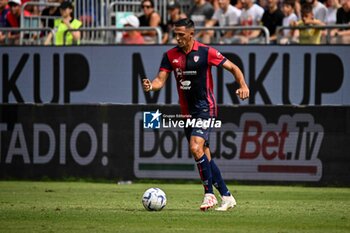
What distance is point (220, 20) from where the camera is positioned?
21969mm

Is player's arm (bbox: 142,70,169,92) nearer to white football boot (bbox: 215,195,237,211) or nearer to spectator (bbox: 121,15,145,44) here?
white football boot (bbox: 215,195,237,211)

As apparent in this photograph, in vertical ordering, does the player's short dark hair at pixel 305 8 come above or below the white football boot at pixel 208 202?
above

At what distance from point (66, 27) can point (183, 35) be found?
9493mm

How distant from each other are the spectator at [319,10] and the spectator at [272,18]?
2.66ft

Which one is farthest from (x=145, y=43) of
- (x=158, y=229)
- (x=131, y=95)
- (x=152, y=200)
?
(x=158, y=229)

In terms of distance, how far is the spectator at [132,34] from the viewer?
21.8m

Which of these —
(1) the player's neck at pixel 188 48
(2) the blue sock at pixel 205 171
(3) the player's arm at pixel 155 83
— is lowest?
(2) the blue sock at pixel 205 171

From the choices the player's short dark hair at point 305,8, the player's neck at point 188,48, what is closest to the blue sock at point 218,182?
the player's neck at point 188,48

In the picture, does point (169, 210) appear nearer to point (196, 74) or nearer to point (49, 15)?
point (196, 74)

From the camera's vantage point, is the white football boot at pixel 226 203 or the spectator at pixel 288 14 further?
the spectator at pixel 288 14

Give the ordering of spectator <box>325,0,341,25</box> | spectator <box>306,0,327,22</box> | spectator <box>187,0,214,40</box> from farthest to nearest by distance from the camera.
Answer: spectator <box>187,0,214,40</box>
spectator <box>325,0,341,25</box>
spectator <box>306,0,327,22</box>

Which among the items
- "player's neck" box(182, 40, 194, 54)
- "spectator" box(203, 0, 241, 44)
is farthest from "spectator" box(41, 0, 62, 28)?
"player's neck" box(182, 40, 194, 54)

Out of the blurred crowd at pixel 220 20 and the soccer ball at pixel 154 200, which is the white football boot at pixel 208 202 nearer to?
the soccer ball at pixel 154 200

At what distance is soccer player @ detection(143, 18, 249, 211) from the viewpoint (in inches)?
524
